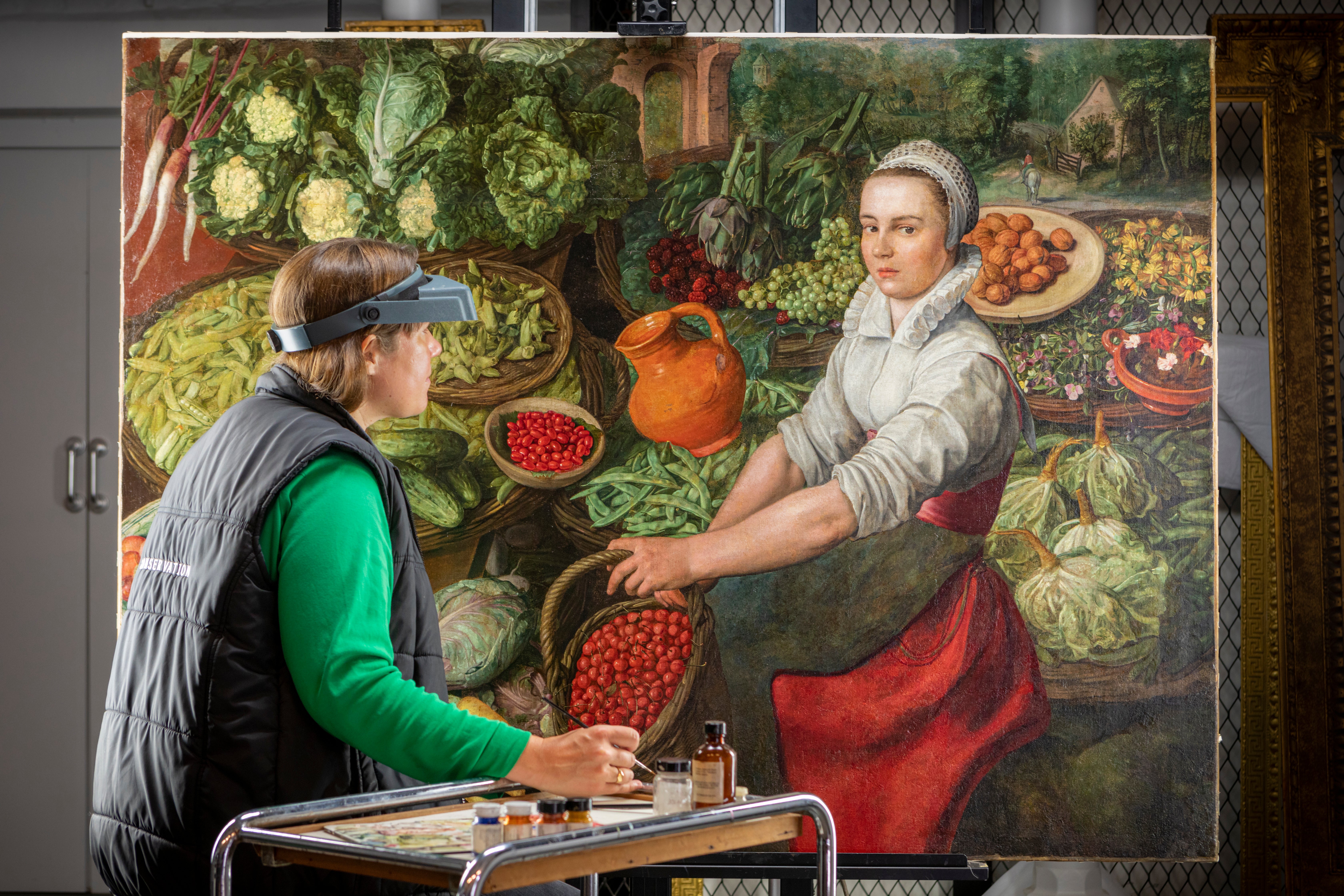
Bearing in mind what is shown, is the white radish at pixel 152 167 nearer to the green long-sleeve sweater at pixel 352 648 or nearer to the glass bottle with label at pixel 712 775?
the green long-sleeve sweater at pixel 352 648

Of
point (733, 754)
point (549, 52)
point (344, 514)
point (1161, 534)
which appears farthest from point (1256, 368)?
point (344, 514)

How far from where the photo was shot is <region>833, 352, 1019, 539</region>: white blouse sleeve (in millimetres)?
2824

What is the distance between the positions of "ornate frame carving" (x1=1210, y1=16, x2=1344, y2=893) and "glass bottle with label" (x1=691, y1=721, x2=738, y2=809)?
90.7 inches

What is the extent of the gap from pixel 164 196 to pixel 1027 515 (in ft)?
6.89

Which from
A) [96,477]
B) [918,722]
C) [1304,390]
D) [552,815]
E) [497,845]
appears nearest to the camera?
[497,845]

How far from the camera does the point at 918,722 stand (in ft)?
9.16

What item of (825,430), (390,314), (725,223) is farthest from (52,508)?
(390,314)

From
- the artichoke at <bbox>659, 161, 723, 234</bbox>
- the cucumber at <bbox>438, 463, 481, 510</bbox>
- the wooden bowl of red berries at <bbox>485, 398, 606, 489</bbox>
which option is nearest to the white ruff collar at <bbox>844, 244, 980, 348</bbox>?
the artichoke at <bbox>659, 161, 723, 234</bbox>

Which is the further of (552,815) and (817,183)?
(817,183)

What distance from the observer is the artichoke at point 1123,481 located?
2.82 metres

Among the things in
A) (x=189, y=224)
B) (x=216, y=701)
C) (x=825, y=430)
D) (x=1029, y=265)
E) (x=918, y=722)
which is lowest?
(x=918, y=722)

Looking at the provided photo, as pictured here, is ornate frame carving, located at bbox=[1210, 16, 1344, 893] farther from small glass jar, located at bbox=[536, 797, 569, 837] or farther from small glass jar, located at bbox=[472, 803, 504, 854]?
small glass jar, located at bbox=[472, 803, 504, 854]

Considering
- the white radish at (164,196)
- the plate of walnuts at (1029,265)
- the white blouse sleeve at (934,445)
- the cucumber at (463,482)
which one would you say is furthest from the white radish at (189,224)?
the plate of walnuts at (1029,265)

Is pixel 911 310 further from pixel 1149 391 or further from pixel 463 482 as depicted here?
pixel 463 482
